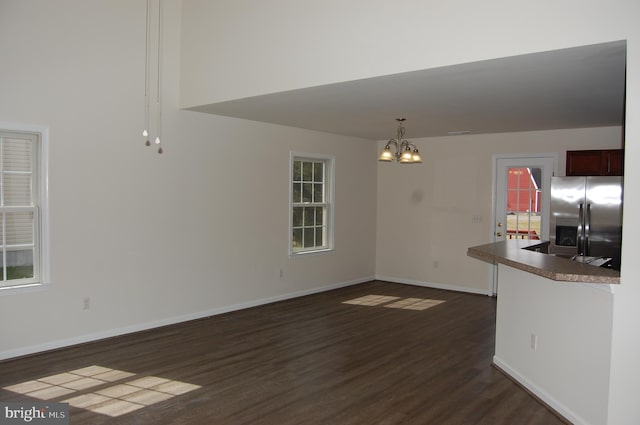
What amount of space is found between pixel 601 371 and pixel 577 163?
4099 millimetres

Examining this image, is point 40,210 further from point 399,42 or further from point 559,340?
point 559,340

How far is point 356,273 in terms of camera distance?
837cm

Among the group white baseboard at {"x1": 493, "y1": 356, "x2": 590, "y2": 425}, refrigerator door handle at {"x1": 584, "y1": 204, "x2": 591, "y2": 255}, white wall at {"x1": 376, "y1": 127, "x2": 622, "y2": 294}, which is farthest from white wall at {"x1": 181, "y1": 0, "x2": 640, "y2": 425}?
white wall at {"x1": 376, "y1": 127, "x2": 622, "y2": 294}

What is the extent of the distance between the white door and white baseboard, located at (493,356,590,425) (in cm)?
330

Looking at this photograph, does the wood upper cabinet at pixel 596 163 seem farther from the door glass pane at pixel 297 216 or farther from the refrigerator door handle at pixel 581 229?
the door glass pane at pixel 297 216

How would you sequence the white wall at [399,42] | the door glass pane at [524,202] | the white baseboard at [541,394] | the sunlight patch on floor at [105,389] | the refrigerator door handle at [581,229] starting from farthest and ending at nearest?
1. the door glass pane at [524,202]
2. the refrigerator door handle at [581,229]
3. the sunlight patch on floor at [105,389]
4. the white baseboard at [541,394]
5. the white wall at [399,42]

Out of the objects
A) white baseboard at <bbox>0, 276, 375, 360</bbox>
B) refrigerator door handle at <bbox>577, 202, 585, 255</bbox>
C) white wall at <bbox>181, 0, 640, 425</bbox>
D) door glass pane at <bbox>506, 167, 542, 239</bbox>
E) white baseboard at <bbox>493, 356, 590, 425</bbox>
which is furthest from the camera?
door glass pane at <bbox>506, 167, 542, 239</bbox>

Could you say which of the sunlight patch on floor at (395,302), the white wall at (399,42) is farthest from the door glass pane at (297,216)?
the white wall at (399,42)

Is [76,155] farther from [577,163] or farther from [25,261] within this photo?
[577,163]

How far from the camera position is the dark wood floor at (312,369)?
3.45 metres

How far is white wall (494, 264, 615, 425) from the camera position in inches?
123

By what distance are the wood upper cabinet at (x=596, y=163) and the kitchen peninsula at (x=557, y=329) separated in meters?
2.45

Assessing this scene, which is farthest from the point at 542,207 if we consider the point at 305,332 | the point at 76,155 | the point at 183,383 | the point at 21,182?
the point at 21,182

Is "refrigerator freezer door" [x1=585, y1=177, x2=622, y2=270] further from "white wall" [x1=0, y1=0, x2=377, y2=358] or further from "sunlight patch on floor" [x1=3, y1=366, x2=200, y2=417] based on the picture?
"sunlight patch on floor" [x1=3, y1=366, x2=200, y2=417]
